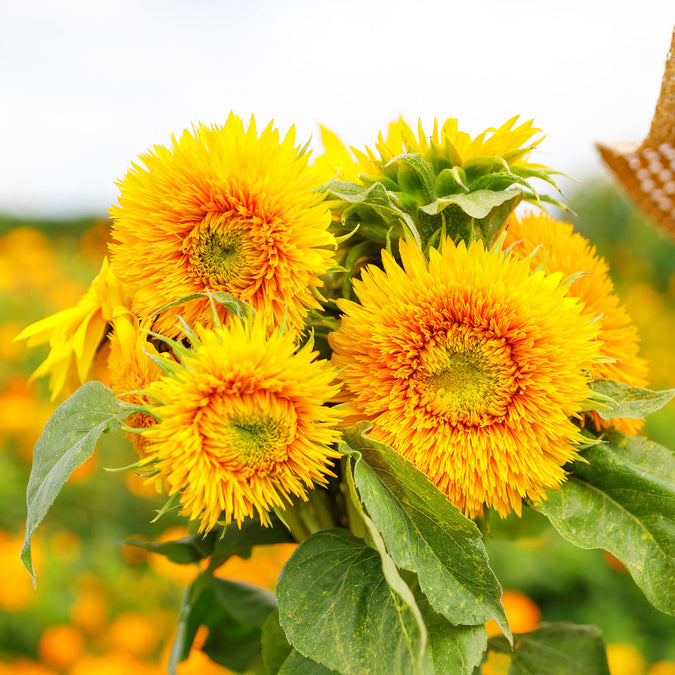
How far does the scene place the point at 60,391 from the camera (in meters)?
0.50

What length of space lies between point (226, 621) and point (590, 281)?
50cm

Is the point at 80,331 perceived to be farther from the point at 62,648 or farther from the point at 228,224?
the point at 62,648

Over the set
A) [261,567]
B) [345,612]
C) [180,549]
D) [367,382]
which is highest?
[367,382]

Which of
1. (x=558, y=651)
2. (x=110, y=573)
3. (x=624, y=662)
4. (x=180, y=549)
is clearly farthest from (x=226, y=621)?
(x=624, y=662)

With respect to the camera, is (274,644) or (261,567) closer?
(274,644)

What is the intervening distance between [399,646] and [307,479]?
103 millimetres

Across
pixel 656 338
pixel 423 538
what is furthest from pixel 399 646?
pixel 656 338

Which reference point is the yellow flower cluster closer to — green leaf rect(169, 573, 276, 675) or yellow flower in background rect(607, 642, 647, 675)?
green leaf rect(169, 573, 276, 675)

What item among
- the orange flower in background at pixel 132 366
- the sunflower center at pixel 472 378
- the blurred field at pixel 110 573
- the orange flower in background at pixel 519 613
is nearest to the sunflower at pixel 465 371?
the sunflower center at pixel 472 378

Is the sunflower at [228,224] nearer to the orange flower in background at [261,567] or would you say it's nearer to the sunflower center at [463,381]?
the sunflower center at [463,381]

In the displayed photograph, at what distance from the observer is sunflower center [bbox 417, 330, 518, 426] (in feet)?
1.35

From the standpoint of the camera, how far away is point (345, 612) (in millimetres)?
408

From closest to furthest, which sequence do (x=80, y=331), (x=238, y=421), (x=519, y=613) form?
(x=238, y=421)
(x=80, y=331)
(x=519, y=613)

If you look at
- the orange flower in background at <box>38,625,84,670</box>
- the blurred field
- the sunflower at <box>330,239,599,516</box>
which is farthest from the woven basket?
the orange flower in background at <box>38,625,84,670</box>
